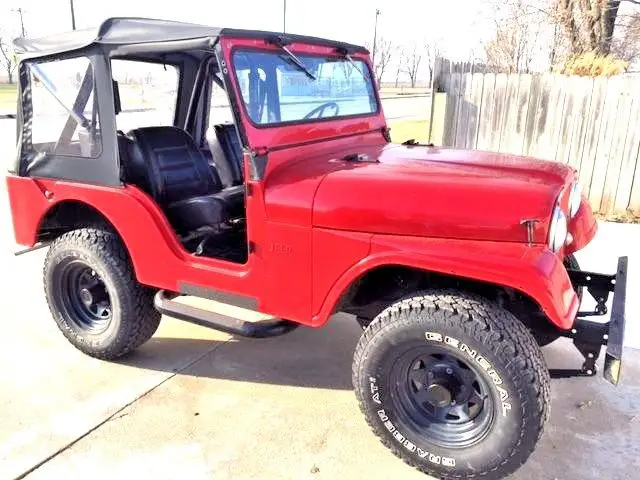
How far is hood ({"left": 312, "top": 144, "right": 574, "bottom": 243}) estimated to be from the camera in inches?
94.7

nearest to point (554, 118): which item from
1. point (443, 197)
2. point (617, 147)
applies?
point (617, 147)

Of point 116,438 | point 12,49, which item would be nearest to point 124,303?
point 116,438

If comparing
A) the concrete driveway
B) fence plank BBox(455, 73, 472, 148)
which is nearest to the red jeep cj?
the concrete driveway

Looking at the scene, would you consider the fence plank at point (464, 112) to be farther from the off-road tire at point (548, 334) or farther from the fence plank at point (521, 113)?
the off-road tire at point (548, 334)

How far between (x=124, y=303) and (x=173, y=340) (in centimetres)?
65

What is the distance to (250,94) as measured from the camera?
3061 millimetres

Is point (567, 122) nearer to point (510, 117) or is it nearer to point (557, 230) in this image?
point (510, 117)

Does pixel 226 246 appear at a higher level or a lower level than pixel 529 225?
lower

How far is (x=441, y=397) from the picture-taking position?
8.61 feet

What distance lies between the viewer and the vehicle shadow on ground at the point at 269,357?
358cm

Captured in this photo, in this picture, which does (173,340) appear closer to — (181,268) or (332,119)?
(181,268)

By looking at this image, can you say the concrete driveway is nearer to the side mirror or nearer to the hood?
the hood

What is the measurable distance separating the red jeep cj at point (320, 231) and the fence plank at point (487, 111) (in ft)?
14.1

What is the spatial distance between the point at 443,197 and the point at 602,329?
97 cm
